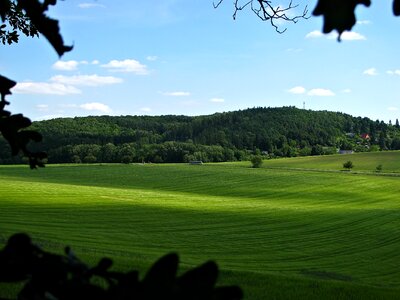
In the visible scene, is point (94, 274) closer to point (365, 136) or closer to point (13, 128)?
point (13, 128)

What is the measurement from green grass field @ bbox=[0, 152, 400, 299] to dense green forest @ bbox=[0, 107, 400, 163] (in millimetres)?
39156

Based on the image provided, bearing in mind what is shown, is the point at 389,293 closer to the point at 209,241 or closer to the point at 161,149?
the point at 209,241

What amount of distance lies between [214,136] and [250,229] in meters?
103

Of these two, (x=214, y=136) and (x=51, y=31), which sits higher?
(x=214, y=136)

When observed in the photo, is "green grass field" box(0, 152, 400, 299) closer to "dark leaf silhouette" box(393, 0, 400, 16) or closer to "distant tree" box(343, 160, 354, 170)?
"dark leaf silhouette" box(393, 0, 400, 16)

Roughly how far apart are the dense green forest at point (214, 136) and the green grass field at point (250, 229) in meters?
39.2

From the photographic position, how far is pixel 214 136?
447 feet

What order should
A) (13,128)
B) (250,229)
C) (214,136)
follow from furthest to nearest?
(214,136) < (250,229) < (13,128)

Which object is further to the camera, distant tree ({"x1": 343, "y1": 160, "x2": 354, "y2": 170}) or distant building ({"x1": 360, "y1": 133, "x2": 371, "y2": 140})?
distant building ({"x1": 360, "y1": 133, "x2": 371, "y2": 140})

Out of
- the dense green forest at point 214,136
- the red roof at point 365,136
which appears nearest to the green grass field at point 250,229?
the dense green forest at point 214,136

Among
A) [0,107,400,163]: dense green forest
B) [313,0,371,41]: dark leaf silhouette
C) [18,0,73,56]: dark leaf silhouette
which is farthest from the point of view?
[0,107,400,163]: dense green forest

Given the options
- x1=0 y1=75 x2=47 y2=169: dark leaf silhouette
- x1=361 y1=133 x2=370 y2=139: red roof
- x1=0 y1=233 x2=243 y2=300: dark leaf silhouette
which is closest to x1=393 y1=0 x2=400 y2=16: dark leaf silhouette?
x1=0 y1=233 x2=243 y2=300: dark leaf silhouette

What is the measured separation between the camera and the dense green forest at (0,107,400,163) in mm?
107312

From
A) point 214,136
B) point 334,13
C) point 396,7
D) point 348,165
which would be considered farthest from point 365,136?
point 334,13
